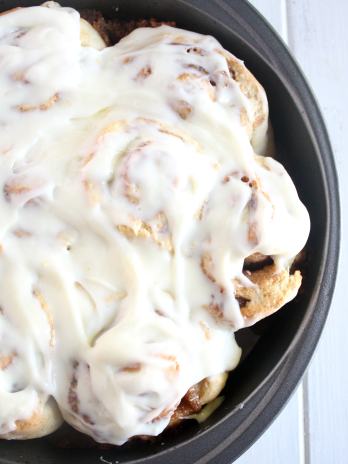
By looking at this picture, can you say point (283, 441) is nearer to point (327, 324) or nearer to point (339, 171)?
point (327, 324)

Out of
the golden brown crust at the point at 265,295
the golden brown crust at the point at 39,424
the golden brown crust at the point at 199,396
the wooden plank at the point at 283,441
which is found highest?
the golden brown crust at the point at 265,295

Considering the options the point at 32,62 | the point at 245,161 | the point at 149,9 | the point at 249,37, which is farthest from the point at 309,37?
the point at 32,62

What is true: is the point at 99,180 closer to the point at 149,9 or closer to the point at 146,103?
the point at 146,103

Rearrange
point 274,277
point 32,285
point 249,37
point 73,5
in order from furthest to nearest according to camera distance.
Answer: point 249,37, point 73,5, point 274,277, point 32,285

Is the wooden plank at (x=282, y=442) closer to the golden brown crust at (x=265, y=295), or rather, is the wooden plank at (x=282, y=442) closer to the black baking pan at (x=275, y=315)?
the black baking pan at (x=275, y=315)

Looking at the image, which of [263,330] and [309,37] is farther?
[309,37]

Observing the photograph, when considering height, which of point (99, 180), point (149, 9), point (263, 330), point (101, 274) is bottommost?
point (263, 330)

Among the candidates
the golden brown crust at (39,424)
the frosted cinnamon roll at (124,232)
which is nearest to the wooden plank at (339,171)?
the frosted cinnamon roll at (124,232)

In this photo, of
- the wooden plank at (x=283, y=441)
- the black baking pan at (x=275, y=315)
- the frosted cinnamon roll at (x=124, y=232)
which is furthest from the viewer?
the wooden plank at (x=283, y=441)

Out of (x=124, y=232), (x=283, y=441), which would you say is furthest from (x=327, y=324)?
(x=124, y=232)
